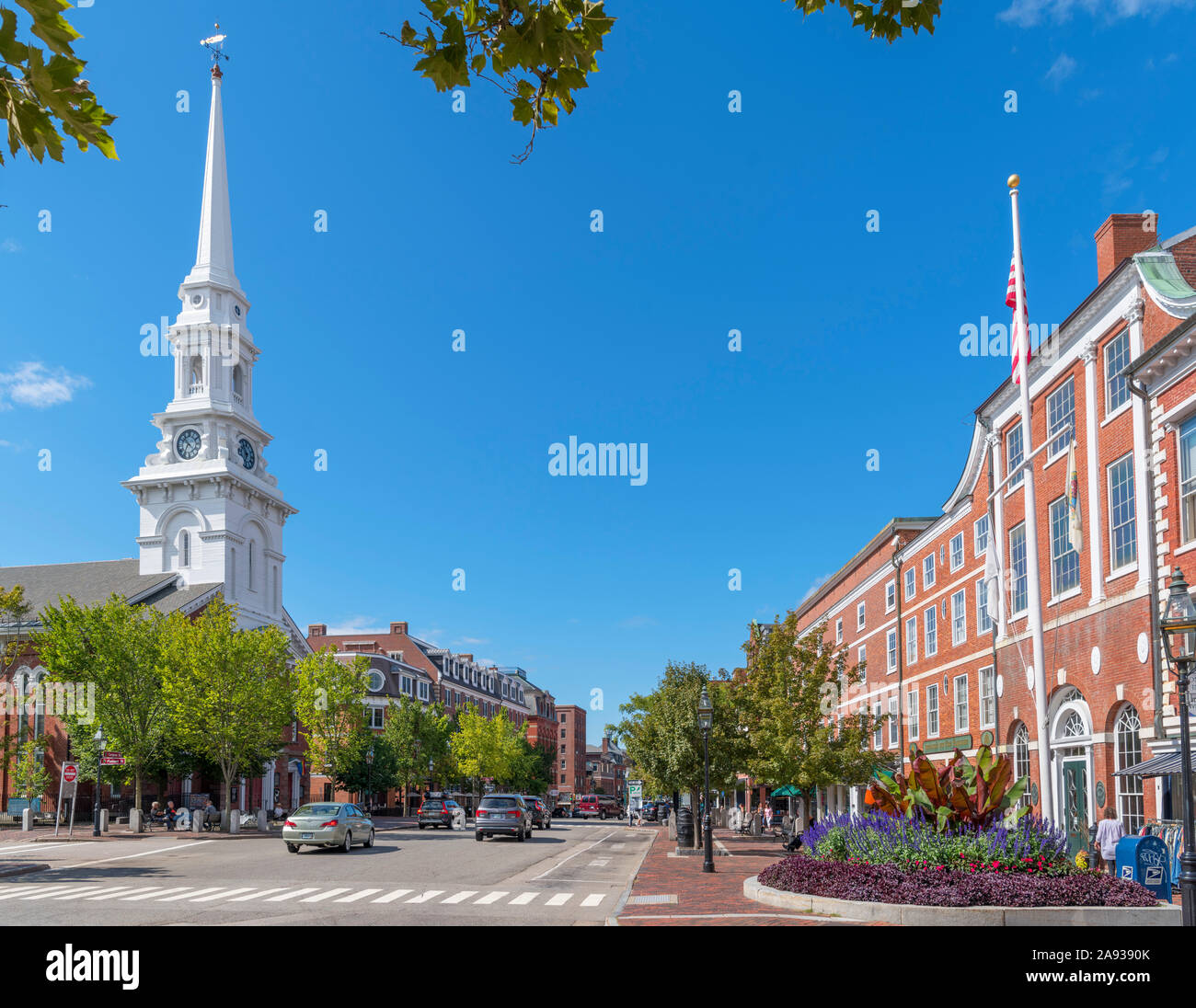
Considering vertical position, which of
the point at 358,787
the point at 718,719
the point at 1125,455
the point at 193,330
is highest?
the point at 193,330

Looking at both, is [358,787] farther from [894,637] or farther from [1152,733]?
[1152,733]

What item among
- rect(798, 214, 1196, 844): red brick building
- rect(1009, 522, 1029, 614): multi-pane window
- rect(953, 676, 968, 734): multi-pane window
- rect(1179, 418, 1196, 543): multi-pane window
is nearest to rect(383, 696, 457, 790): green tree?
rect(798, 214, 1196, 844): red brick building

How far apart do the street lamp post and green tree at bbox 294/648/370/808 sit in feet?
163

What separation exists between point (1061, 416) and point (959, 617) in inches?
438

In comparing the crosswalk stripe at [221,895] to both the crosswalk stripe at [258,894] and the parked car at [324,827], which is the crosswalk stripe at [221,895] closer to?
the crosswalk stripe at [258,894]

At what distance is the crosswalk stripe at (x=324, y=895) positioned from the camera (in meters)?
17.8

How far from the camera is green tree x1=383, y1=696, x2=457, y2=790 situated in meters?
74.9

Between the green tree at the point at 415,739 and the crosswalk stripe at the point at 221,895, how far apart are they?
54064mm

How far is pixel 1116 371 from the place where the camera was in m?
25.2

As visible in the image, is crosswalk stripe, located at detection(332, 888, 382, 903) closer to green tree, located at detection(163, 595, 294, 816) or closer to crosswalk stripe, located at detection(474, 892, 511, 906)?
crosswalk stripe, located at detection(474, 892, 511, 906)

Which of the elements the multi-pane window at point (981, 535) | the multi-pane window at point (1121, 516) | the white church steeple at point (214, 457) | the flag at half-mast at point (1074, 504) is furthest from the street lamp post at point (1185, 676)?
the white church steeple at point (214, 457)

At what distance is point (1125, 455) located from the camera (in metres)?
24.1
